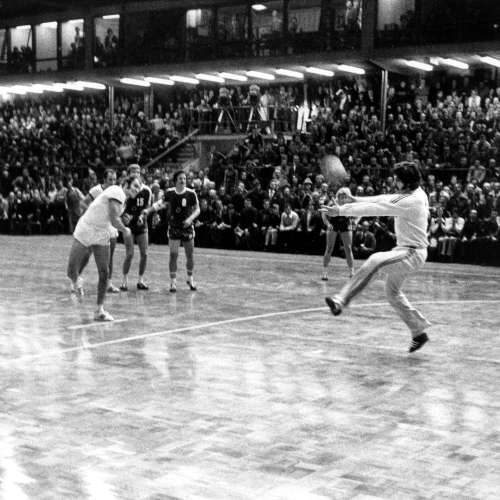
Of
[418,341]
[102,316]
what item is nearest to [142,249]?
[102,316]

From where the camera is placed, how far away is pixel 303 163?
26031 mm

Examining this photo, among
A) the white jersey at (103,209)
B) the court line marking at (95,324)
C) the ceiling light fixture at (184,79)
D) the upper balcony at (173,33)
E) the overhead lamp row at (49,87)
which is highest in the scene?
the upper balcony at (173,33)

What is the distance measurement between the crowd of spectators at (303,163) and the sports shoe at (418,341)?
11631 mm

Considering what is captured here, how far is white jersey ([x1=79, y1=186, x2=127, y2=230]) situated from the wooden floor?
3.99ft

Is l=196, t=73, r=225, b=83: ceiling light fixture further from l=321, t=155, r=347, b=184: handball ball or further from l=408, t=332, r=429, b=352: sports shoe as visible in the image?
l=408, t=332, r=429, b=352: sports shoe

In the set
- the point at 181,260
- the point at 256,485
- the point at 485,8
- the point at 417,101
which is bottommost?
the point at 181,260

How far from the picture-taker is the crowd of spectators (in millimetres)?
21344

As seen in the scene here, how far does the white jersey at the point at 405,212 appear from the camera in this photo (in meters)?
8.88

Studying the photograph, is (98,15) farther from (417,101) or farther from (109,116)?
(417,101)

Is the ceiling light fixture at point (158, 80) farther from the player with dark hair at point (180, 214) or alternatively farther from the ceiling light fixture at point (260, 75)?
the player with dark hair at point (180, 214)

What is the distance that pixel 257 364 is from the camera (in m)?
8.47

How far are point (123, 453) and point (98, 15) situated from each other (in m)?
35.4

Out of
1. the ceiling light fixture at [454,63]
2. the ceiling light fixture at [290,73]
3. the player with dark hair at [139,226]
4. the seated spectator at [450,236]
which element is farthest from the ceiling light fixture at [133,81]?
the player with dark hair at [139,226]

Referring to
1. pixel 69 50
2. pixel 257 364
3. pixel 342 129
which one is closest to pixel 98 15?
pixel 69 50
